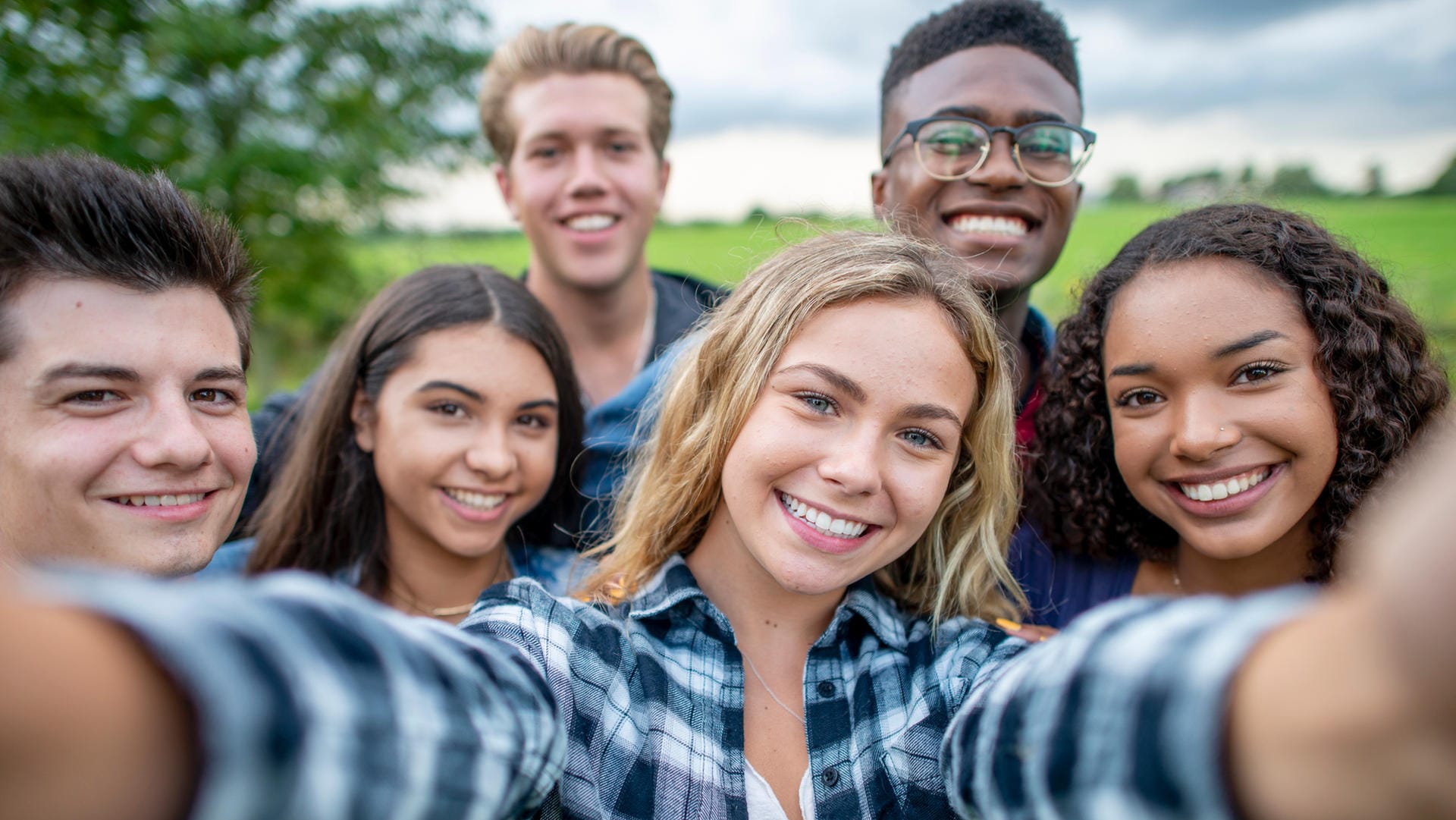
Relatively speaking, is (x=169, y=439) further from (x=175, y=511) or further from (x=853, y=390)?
(x=853, y=390)

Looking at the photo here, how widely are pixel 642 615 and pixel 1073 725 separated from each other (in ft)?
3.46

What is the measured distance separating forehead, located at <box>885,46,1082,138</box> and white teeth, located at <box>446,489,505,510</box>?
2.02 metres

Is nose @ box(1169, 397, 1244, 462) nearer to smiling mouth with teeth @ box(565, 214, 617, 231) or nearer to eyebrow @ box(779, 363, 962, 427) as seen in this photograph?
eyebrow @ box(779, 363, 962, 427)

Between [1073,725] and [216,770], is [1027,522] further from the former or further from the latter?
[216,770]

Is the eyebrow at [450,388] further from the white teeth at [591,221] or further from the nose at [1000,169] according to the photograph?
the nose at [1000,169]

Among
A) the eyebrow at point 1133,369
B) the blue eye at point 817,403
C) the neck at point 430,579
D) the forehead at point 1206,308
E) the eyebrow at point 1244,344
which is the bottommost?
the neck at point 430,579

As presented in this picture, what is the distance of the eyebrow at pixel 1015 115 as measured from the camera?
3.12m

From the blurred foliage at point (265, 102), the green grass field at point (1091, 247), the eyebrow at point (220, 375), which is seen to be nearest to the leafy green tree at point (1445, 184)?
the green grass field at point (1091, 247)

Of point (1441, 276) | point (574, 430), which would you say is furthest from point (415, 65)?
point (1441, 276)

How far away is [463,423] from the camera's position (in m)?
2.80

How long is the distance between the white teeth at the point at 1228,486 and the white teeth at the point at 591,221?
267cm

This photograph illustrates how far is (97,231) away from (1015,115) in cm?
269

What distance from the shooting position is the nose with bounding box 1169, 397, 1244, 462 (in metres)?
2.13

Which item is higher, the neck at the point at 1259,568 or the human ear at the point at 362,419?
the human ear at the point at 362,419
